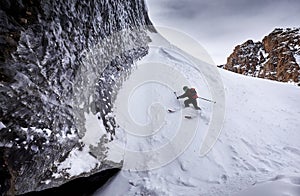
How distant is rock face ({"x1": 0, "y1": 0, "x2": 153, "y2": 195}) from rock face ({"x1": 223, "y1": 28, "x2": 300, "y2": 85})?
55.4m

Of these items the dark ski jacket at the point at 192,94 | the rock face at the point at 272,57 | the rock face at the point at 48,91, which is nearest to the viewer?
the rock face at the point at 48,91

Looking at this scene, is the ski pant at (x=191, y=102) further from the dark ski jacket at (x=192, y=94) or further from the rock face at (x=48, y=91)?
the rock face at (x=48, y=91)

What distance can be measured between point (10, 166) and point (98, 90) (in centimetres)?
305

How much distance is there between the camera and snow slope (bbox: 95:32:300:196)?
4855 millimetres

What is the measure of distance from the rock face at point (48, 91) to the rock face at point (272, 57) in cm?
5545

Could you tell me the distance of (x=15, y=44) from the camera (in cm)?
299

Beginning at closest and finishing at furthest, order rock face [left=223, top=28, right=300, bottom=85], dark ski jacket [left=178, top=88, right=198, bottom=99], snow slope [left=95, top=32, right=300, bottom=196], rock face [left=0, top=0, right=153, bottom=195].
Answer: rock face [left=0, top=0, right=153, bottom=195] → snow slope [left=95, top=32, right=300, bottom=196] → dark ski jacket [left=178, top=88, right=198, bottom=99] → rock face [left=223, top=28, right=300, bottom=85]

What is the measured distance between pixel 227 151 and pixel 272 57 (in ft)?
243

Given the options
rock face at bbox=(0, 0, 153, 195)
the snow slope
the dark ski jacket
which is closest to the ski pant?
the dark ski jacket

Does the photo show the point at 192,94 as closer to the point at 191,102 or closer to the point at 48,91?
the point at 191,102

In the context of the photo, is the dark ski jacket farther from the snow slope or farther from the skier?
the snow slope

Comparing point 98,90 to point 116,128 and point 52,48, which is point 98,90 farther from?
point 52,48

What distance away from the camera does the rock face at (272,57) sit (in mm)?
54978

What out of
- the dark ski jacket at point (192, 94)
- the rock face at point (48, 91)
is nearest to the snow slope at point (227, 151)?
the dark ski jacket at point (192, 94)
